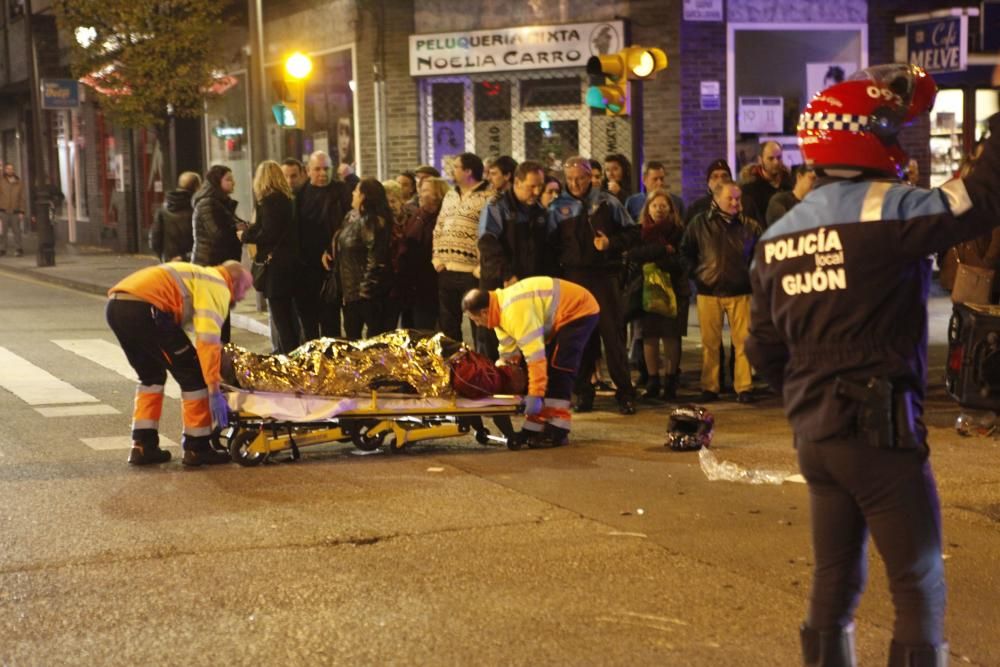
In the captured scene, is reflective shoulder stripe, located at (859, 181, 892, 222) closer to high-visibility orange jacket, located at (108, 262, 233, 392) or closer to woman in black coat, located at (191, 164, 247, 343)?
high-visibility orange jacket, located at (108, 262, 233, 392)

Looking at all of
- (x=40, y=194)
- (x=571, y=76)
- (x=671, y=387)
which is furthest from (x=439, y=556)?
(x=40, y=194)

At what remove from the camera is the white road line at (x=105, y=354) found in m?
13.1

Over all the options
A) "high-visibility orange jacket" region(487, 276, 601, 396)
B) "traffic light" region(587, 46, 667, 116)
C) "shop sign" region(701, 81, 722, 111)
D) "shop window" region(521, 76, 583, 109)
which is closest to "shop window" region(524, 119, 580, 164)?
"shop window" region(521, 76, 583, 109)

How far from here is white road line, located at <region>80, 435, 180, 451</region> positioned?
9828mm

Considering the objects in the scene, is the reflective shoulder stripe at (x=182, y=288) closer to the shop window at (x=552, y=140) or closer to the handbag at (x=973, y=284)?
the handbag at (x=973, y=284)

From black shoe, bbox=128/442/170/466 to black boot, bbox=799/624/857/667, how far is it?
19.3 ft

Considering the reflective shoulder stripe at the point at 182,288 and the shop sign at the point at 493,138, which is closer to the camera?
the reflective shoulder stripe at the point at 182,288

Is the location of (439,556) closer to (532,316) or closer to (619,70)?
(532,316)

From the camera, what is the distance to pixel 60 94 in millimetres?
29969

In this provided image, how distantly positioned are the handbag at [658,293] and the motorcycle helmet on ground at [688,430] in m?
2.39

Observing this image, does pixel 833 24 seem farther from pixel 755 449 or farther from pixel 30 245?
pixel 30 245

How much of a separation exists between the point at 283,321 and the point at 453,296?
6.61ft

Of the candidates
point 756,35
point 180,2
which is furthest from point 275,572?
point 180,2

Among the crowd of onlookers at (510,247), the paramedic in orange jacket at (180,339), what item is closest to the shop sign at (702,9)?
the crowd of onlookers at (510,247)
